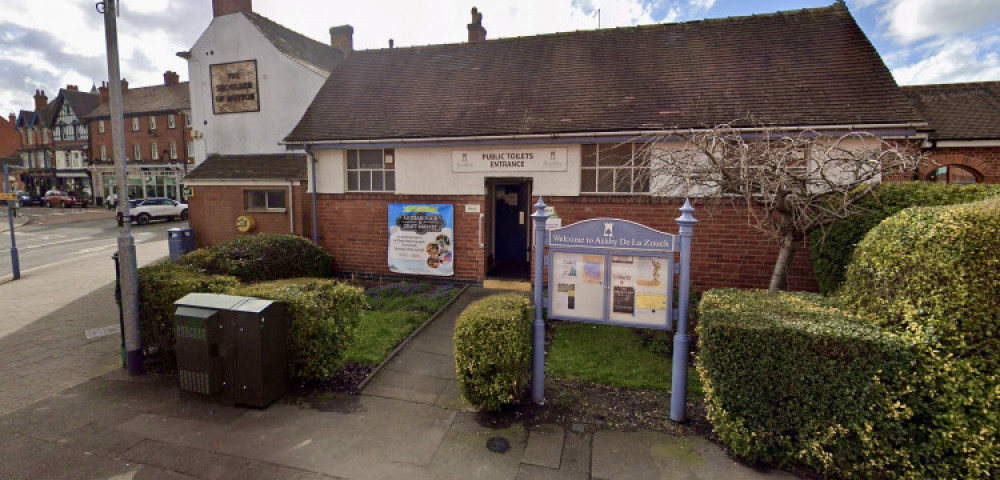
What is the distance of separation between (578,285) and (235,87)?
17.3 meters

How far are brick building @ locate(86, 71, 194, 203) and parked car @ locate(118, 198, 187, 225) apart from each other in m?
9.02

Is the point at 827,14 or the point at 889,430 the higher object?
the point at 827,14

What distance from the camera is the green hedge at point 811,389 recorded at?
3.62 m

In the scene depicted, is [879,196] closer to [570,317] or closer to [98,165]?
[570,317]

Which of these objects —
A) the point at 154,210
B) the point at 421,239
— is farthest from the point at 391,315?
the point at 154,210

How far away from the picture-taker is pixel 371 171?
11531 millimetres

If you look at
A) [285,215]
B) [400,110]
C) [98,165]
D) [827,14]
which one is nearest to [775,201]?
[827,14]

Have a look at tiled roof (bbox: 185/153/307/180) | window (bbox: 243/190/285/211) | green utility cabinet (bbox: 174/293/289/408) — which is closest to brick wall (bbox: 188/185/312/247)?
window (bbox: 243/190/285/211)

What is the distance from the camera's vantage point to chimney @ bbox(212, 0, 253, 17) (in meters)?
17.5

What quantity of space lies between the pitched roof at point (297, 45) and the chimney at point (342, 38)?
0.26 meters

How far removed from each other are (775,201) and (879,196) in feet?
4.63

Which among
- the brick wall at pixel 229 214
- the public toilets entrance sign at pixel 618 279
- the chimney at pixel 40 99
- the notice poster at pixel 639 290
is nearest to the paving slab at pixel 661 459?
the public toilets entrance sign at pixel 618 279

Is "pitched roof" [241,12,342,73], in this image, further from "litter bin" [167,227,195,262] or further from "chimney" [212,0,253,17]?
"litter bin" [167,227,195,262]

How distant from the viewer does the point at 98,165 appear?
43.1m
